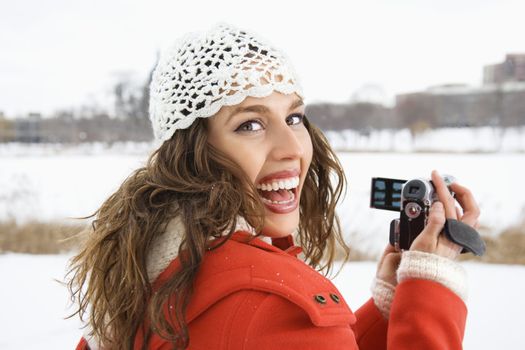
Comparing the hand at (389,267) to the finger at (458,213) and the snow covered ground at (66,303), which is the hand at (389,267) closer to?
the finger at (458,213)

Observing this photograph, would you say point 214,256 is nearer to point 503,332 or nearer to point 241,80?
point 241,80

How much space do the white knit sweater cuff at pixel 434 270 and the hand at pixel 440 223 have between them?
0.05 feet

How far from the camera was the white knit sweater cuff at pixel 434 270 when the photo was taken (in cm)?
84

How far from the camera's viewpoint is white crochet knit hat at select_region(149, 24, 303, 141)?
953 mm

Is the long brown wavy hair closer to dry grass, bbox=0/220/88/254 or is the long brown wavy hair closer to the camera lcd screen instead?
the camera lcd screen

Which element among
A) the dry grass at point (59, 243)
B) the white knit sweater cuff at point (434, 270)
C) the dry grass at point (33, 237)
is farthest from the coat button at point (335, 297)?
the dry grass at point (33, 237)

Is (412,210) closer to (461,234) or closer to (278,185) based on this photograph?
(461,234)

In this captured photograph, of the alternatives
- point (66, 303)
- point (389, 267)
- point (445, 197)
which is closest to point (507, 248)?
point (66, 303)

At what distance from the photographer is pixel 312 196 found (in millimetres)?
1320

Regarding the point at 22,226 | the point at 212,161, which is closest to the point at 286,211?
the point at 212,161

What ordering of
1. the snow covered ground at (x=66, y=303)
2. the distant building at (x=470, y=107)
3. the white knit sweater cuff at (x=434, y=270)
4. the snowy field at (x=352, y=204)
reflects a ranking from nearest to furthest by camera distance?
1. the white knit sweater cuff at (x=434, y=270)
2. the snow covered ground at (x=66, y=303)
3. the snowy field at (x=352, y=204)
4. the distant building at (x=470, y=107)

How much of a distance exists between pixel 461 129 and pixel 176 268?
5523 millimetres

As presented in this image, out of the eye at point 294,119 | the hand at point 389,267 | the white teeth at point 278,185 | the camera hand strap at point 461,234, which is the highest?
the eye at point 294,119

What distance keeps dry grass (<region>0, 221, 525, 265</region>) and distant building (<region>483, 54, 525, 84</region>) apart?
72.0 inches
